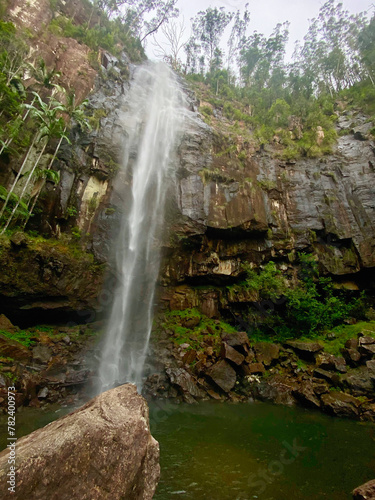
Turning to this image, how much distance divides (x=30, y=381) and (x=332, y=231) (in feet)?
58.5

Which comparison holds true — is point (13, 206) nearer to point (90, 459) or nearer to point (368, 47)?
point (90, 459)

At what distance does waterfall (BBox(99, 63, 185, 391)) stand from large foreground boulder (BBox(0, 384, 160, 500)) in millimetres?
8717

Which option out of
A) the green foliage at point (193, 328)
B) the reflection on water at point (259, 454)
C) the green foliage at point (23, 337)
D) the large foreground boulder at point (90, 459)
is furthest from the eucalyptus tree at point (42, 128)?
the large foreground boulder at point (90, 459)

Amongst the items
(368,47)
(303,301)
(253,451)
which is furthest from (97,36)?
(253,451)

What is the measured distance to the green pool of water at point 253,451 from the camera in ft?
15.0

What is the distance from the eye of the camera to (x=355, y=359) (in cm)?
1126

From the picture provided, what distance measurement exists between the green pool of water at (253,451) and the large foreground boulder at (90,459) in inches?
105

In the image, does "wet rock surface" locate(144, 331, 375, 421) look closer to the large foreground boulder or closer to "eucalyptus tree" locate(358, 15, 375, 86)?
the large foreground boulder

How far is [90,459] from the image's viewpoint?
2117 mm

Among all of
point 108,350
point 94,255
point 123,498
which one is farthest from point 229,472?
point 94,255

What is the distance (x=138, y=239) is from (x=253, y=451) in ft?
39.4

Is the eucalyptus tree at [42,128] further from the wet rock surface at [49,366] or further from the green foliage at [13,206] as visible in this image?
the wet rock surface at [49,366]

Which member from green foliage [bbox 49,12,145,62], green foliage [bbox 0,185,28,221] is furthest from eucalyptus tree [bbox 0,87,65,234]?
green foliage [bbox 49,12,145,62]

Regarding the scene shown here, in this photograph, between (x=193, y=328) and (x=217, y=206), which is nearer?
(x=193, y=328)
